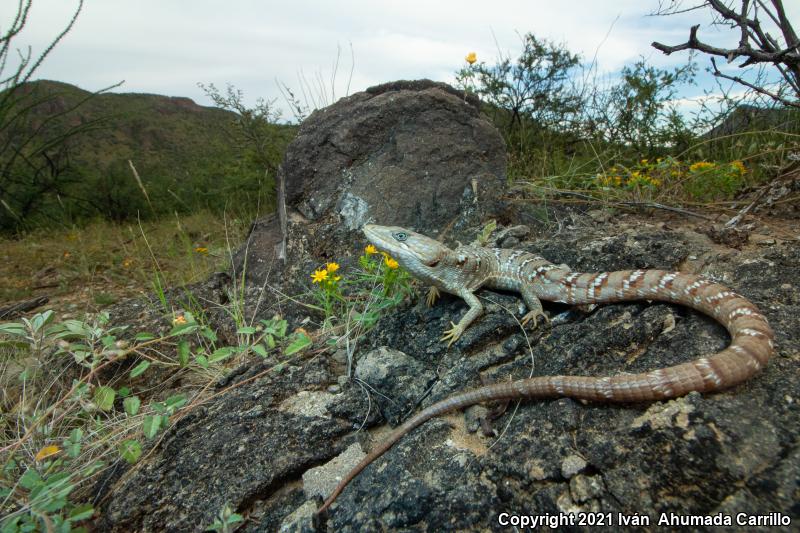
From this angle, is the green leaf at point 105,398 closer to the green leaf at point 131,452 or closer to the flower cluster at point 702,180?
the green leaf at point 131,452

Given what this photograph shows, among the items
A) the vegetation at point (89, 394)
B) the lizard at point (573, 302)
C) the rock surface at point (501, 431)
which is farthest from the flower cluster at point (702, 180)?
the vegetation at point (89, 394)

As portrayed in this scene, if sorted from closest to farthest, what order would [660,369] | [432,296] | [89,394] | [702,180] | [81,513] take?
[81,513]
[660,369]
[89,394]
[432,296]
[702,180]

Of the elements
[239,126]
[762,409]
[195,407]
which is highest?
[239,126]

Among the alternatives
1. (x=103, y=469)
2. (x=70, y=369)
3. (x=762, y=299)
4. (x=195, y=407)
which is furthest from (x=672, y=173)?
(x=70, y=369)

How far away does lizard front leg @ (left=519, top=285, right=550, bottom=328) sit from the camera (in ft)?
8.82

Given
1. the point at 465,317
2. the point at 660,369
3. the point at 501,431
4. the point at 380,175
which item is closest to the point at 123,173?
the point at 380,175

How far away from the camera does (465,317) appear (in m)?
2.73

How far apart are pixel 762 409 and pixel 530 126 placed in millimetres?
7593

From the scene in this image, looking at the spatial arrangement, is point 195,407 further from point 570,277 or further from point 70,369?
point 570,277

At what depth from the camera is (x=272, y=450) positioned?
7.14 feet

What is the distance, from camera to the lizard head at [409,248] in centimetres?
291

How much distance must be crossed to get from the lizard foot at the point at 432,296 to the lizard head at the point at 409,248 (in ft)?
1.09

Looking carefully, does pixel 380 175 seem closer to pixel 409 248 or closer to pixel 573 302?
pixel 409 248

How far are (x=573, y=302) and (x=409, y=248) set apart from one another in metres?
1.16
